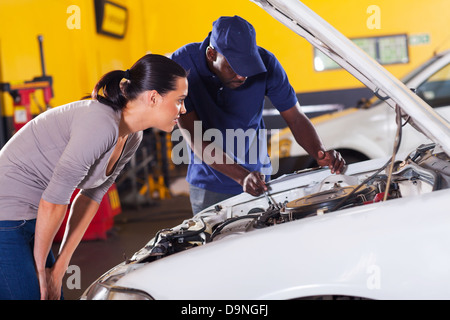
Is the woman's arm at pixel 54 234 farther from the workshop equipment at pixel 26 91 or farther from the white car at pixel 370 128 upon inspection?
the workshop equipment at pixel 26 91

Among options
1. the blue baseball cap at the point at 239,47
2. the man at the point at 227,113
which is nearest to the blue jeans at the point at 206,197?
the man at the point at 227,113

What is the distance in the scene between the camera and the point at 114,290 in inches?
65.1

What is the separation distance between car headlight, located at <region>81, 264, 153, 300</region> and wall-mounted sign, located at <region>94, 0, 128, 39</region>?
7.27 metres

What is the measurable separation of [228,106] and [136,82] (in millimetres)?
854

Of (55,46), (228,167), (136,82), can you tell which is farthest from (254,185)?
(55,46)

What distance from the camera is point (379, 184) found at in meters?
2.07

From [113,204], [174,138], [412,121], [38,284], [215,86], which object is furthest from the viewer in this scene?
[174,138]

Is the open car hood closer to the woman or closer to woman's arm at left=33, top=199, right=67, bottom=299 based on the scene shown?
the woman

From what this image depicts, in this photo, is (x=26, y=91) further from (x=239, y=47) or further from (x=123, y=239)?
(x=239, y=47)

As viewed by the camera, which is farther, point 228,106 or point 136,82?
point 228,106

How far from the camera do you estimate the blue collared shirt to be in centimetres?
267

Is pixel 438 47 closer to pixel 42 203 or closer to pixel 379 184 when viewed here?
pixel 379 184

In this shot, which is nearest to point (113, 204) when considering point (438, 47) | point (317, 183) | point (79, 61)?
point (79, 61)
